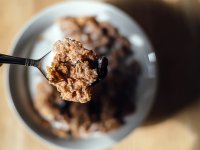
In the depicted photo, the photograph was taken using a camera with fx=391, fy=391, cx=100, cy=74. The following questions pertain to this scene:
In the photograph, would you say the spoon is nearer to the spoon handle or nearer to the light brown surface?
the spoon handle

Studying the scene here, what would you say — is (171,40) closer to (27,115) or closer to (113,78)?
(113,78)

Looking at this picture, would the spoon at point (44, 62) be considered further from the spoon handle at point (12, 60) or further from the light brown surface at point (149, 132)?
the light brown surface at point (149, 132)

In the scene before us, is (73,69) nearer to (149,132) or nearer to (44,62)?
(44,62)

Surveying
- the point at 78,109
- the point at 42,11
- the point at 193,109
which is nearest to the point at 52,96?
the point at 78,109

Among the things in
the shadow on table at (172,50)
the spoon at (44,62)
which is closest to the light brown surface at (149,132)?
the shadow on table at (172,50)

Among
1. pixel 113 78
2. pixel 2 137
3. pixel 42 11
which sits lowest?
pixel 2 137

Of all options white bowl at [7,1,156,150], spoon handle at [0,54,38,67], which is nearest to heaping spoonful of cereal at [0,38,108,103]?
spoon handle at [0,54,38,67]
